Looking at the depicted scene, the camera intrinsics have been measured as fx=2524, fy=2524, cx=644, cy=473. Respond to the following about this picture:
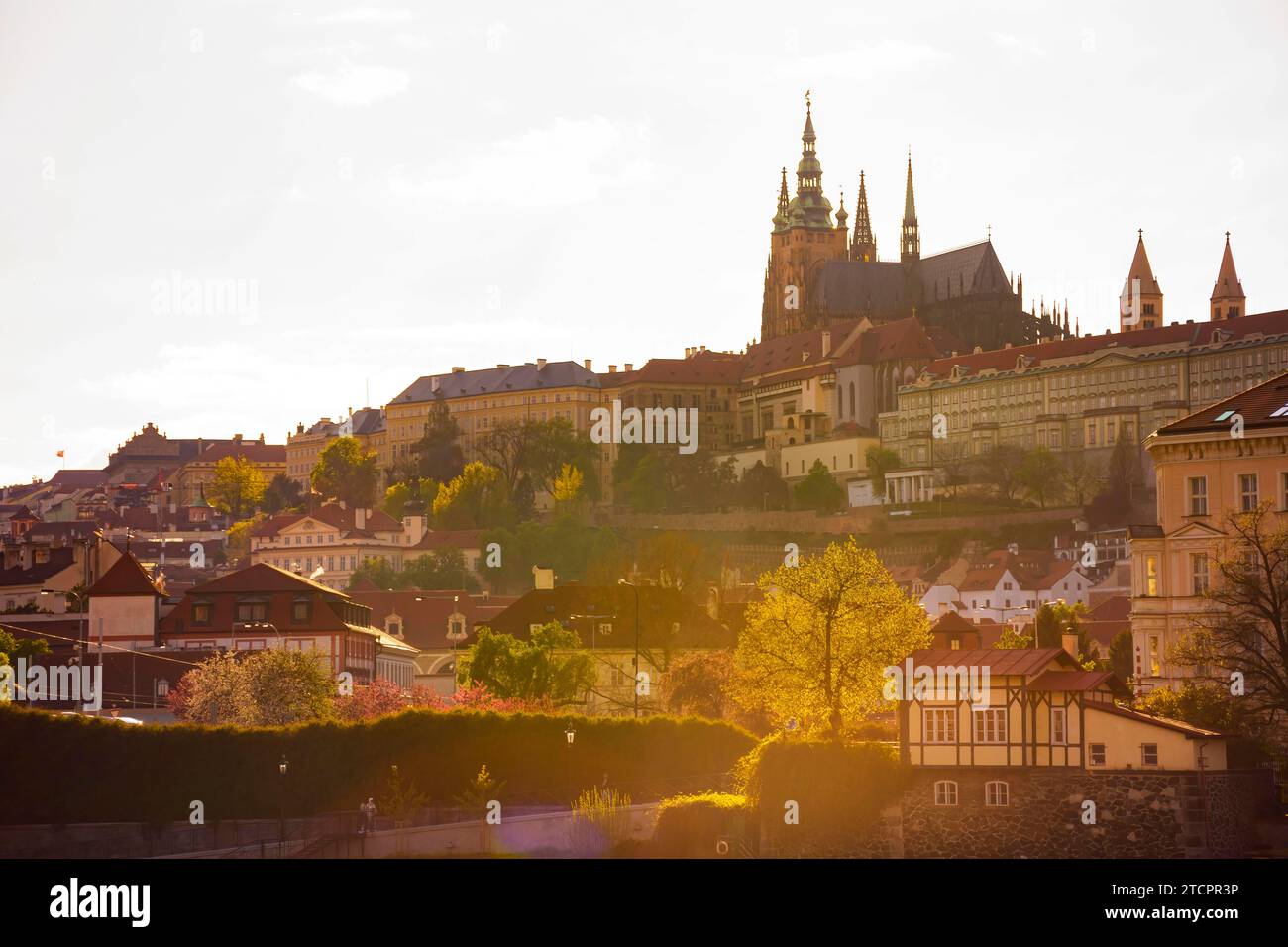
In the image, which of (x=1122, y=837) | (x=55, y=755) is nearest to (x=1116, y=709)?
(x=1122, y=837)

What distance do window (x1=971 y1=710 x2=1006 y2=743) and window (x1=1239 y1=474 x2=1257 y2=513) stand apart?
990 cm

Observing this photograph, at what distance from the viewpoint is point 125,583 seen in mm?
99188

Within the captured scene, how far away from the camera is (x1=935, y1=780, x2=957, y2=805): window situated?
6366 centimetres

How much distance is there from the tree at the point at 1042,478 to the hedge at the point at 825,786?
5178 inches

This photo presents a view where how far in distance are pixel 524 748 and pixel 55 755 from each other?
13.2 meters

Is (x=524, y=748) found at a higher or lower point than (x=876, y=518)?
lower

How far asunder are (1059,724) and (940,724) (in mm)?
3131

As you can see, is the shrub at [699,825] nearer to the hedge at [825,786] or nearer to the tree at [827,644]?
the hedge at [825,786]

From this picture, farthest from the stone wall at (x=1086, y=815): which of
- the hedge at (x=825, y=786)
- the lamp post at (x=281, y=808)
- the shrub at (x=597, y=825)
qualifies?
the lamp post at (x=281, y=808)

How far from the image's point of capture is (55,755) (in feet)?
222

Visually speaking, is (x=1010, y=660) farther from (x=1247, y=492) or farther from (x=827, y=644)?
(x=1247, y=492)
